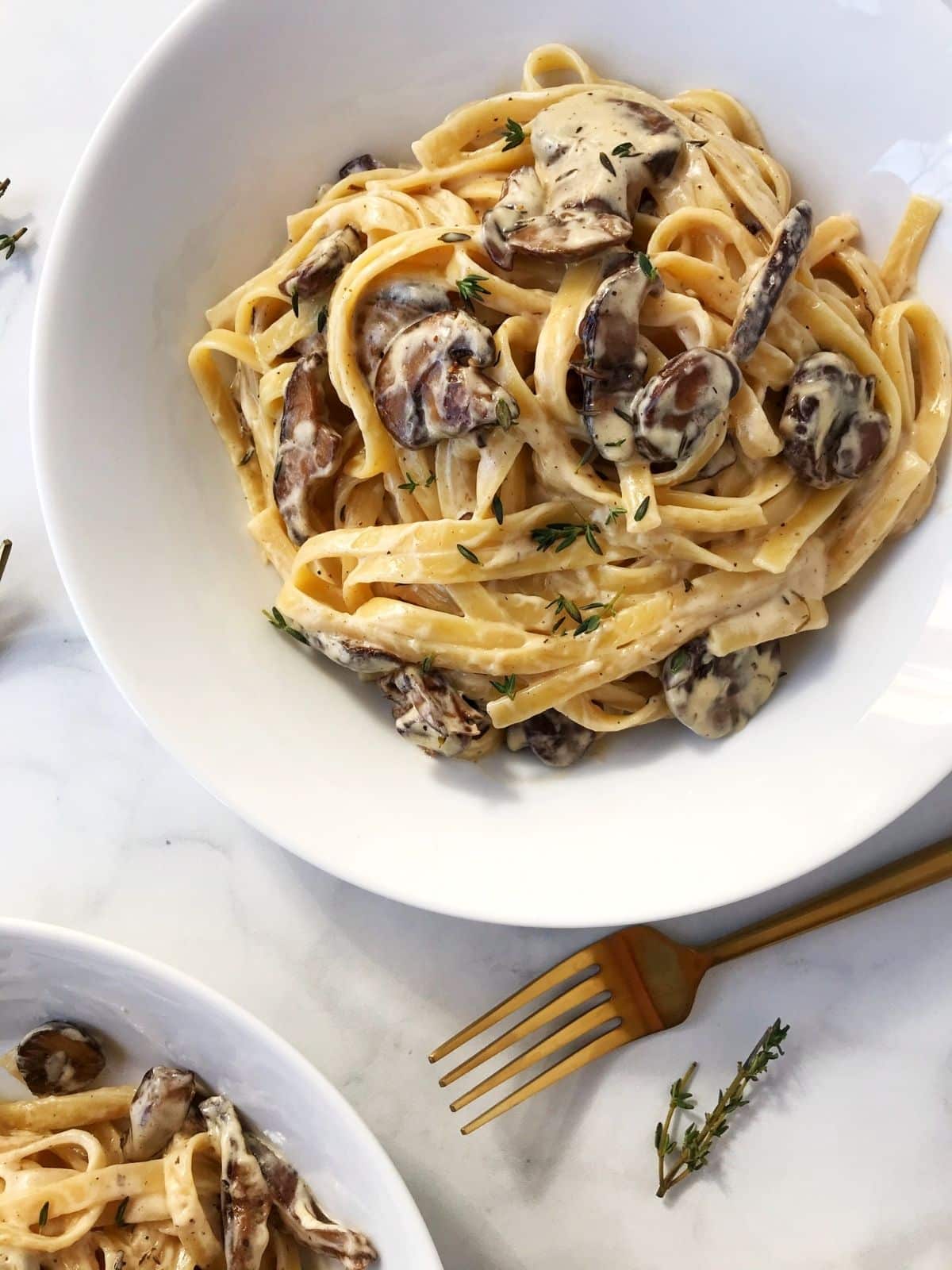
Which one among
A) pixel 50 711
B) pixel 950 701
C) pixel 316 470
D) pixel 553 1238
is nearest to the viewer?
pixel 950 701

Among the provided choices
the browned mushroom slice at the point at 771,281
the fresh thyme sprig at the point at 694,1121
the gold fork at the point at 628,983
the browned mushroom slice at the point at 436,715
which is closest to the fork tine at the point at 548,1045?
the gold fork at the point at 628,983

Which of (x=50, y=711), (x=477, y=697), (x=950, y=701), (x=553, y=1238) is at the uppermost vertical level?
(x=950, y=701)

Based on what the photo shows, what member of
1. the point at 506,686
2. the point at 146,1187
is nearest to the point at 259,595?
the point at 506,686

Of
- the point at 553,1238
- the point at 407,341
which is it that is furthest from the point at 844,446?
the point at 553,1238

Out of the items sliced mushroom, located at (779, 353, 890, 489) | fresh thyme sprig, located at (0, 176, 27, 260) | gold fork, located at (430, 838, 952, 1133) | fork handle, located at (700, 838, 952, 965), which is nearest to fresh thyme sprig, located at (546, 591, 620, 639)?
sliced mushroom, located at (779, 353, 890, 489)

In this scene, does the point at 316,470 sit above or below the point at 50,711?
above

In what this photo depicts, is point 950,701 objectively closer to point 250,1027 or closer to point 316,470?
point 316,470

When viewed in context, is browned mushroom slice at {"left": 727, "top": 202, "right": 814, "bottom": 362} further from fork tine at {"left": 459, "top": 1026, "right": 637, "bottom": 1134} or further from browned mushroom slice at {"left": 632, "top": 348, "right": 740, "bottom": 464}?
fork tine at {"left": 459, "top": 1026, "right": 637, "bottom": 1134}
